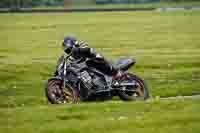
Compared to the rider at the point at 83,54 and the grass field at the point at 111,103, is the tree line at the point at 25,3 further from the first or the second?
the rider at the point at 83,54

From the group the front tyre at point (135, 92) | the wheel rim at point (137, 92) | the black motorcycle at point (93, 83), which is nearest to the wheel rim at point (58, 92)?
the black motorcycle at point (93, 83)

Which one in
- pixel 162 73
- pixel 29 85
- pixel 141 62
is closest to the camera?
pixel 29 85

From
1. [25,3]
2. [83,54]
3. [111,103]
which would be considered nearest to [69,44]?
[83,54]

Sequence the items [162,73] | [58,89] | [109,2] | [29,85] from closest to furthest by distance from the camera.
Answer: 1. [58,89]
2. [29,85]
3. [162,73]
4. [109,2]

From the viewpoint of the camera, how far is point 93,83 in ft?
51.7

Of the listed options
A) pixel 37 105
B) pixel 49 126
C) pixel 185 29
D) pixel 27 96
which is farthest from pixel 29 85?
pixel 185 29

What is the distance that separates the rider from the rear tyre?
0.54 meters

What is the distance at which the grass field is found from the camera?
12477mm

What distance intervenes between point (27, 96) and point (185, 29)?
1312 inches

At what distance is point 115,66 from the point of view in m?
15.9

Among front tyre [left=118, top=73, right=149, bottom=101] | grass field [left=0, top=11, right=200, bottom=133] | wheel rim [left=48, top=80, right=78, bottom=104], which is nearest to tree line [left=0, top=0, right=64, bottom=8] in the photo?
grass field [left=0, top=11, right=200, bottom=133]

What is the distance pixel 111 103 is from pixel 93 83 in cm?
99

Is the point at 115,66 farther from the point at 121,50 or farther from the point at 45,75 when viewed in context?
the point at 121,50

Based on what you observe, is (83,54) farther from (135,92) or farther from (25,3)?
(25,3)
